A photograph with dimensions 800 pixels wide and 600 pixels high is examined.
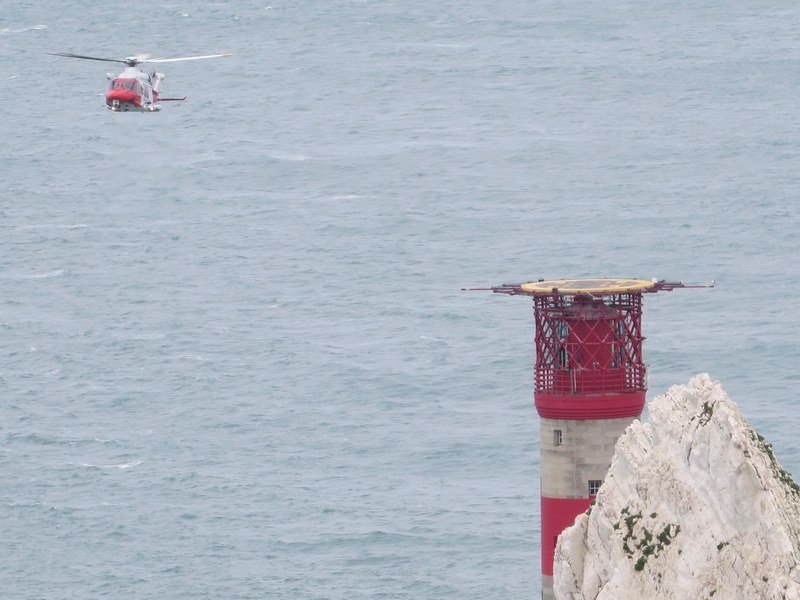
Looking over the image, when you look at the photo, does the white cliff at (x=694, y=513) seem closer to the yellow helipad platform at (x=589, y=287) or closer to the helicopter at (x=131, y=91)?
the yellow helipad platform at (x=589, y=287)

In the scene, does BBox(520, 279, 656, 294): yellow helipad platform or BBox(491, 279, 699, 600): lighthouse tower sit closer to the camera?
BBox(491, 279, 699, 600): lighthouse tower

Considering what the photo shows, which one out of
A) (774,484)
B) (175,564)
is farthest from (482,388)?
(774,484)

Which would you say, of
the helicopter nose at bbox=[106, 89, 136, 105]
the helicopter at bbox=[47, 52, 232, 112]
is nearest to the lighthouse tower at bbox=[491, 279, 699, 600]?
the helicopter at bbox=[47, 52, 232, 112]

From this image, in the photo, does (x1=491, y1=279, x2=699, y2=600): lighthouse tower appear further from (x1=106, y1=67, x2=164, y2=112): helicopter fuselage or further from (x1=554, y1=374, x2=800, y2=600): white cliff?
(x1=106, y1=67, x2=164, y2=112): helicopter fuselage

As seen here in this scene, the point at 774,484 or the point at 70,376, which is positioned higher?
the point at 774,484

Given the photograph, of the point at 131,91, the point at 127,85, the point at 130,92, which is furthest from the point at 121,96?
the point at 127,85

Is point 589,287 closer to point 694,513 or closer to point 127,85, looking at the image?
point 694,513

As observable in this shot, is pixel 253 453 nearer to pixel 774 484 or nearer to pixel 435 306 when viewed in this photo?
pixel 435 306
